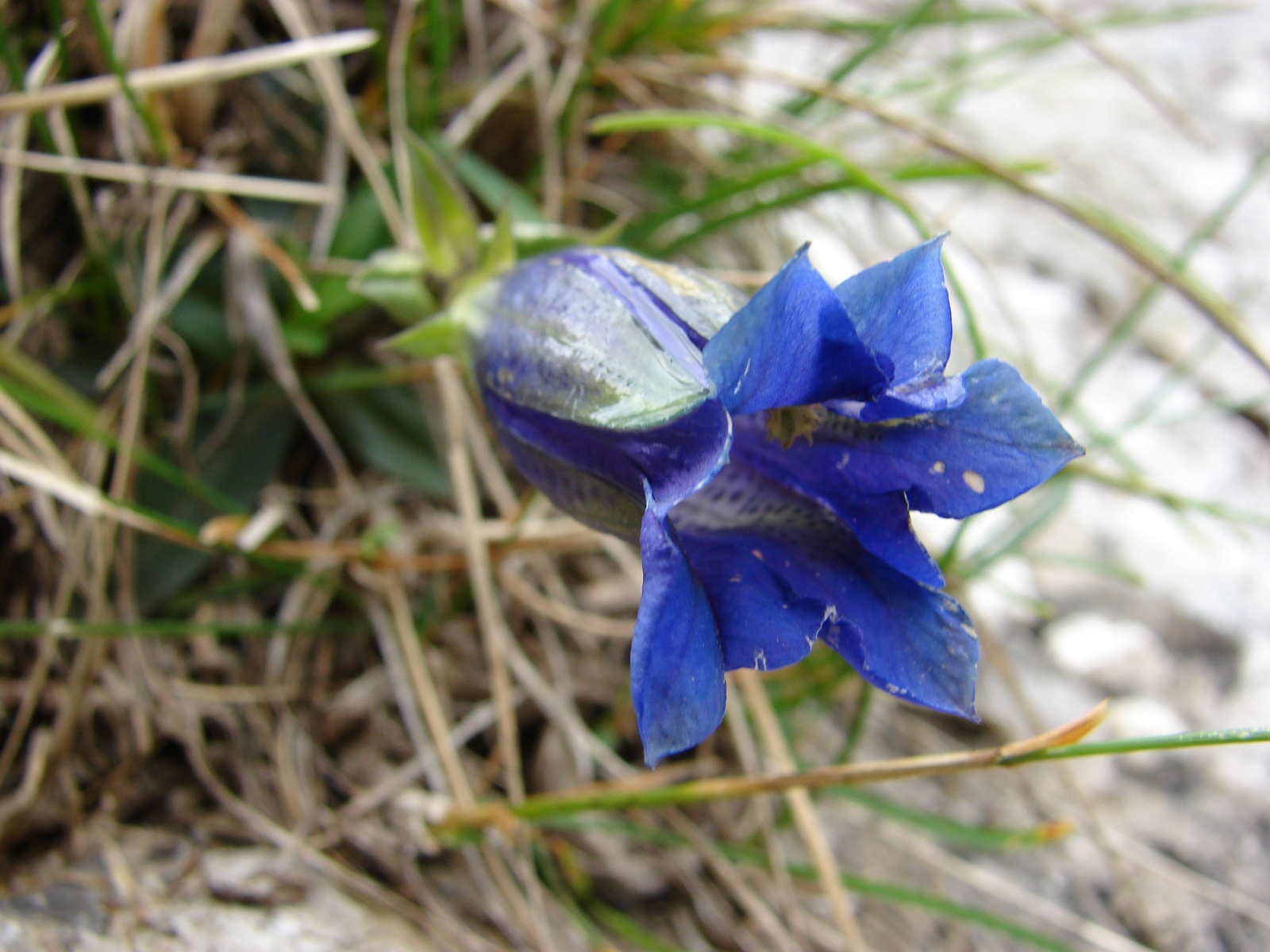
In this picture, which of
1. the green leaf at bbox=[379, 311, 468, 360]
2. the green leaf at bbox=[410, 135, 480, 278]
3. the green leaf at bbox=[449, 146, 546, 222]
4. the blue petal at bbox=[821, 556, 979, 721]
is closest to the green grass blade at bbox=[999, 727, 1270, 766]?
the blue petal at bbox=[821, 556, 979, 721]

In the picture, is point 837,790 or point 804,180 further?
point 804,180

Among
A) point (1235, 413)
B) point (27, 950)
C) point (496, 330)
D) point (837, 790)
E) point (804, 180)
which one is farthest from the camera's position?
point (1235, 413)

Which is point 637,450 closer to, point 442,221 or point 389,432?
point 442,221

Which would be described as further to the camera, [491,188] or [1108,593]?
[1108,593]

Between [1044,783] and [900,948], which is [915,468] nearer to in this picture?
[900,948]

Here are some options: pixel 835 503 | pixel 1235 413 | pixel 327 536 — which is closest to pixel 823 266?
pixel 1235 413

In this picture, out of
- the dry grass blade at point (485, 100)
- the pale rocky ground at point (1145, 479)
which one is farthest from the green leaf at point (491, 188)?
the pale rocky ground at point (1145, 479)

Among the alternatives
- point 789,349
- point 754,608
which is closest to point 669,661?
point 754,608
